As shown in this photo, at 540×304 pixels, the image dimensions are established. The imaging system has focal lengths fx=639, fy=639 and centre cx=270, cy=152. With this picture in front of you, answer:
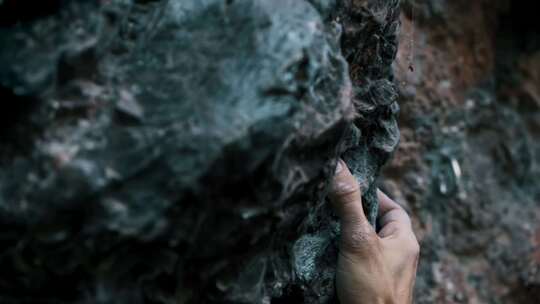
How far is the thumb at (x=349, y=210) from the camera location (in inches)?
42.5

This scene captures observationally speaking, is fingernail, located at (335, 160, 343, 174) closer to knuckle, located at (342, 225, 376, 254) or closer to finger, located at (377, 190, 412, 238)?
knuckle, located at (342, 225, 376, 254)

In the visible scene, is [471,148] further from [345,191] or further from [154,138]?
[154,138]

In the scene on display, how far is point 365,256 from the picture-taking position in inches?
45.3

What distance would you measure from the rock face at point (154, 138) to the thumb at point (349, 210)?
0.15 metres

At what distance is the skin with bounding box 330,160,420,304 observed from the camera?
1.10 m

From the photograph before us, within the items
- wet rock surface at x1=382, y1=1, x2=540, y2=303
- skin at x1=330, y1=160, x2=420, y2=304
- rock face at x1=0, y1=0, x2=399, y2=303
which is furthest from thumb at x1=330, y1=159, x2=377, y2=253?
wet rock surface at x1=382, y1=1, x2=540, y2=303

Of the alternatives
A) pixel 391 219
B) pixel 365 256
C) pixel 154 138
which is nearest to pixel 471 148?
pixel 391 219

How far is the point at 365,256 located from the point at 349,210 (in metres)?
0.10

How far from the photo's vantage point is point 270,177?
0.85m

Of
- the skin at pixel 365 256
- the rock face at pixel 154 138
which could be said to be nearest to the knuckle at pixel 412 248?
the skin at pixel 365 256

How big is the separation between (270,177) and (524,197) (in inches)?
70.4

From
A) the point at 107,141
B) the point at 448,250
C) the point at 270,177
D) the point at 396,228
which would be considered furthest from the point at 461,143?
the point at 107,141

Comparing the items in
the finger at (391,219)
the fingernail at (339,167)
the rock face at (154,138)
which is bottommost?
the finger at (391,219)

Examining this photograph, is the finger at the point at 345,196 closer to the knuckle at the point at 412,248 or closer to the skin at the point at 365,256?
the skin at the point at 365,256
